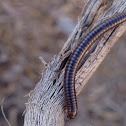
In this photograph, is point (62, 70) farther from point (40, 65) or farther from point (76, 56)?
point (40, 65)

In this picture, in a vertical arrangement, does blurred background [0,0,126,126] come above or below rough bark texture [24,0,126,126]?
above

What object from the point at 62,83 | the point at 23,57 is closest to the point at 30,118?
the point at 62,83

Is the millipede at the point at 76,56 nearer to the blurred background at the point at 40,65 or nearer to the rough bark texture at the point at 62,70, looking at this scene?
the rough bark texture at the point at 62,70

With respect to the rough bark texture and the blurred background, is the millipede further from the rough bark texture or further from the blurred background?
the blurred background

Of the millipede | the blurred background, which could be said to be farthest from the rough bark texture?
the blurred background

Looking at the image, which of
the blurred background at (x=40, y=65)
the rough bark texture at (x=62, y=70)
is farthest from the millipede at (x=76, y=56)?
the blurred background at (x=40, y=65)

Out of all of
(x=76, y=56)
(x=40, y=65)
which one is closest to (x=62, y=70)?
(x=76, y=56)
